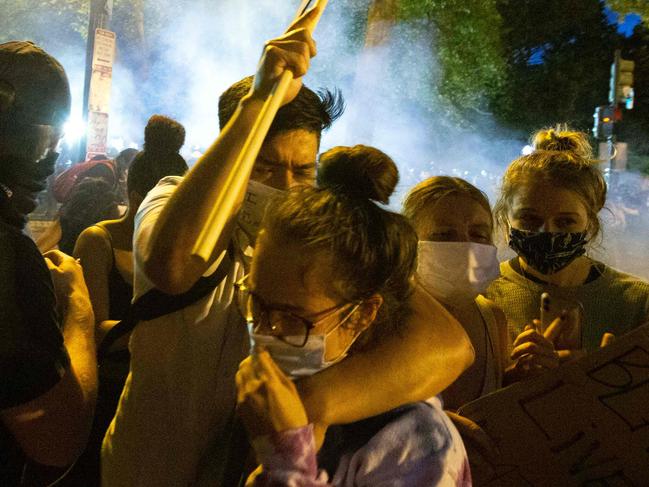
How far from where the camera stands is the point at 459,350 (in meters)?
1.58

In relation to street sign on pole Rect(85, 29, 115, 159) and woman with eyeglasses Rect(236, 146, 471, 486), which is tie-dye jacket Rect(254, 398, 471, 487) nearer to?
woman with eyeglasses Rect(236, 146, 471, 486)

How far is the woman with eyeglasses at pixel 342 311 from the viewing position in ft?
4.53

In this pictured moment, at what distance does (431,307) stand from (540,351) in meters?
0.55

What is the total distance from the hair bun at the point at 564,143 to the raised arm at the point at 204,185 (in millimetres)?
1885

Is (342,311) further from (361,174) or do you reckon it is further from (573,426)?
(573,426)

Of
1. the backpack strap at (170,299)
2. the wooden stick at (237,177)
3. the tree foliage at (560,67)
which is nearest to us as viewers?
the wooden stick at (237,177)

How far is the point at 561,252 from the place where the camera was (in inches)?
107

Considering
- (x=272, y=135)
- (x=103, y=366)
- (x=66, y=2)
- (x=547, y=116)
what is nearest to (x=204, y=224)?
(x=272, y=135)

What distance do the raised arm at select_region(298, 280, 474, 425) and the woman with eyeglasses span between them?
0.04 m

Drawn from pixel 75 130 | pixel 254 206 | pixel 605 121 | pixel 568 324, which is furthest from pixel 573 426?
pixel 605 121

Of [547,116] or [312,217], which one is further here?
[547,116]

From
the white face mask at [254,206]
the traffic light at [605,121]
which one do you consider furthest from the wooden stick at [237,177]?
the traffic light at [605,121]

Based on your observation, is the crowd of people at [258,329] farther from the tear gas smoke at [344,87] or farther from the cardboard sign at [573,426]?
the tear gas smoke at [344,87]

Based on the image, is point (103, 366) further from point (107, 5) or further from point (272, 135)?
point (107, 5)
